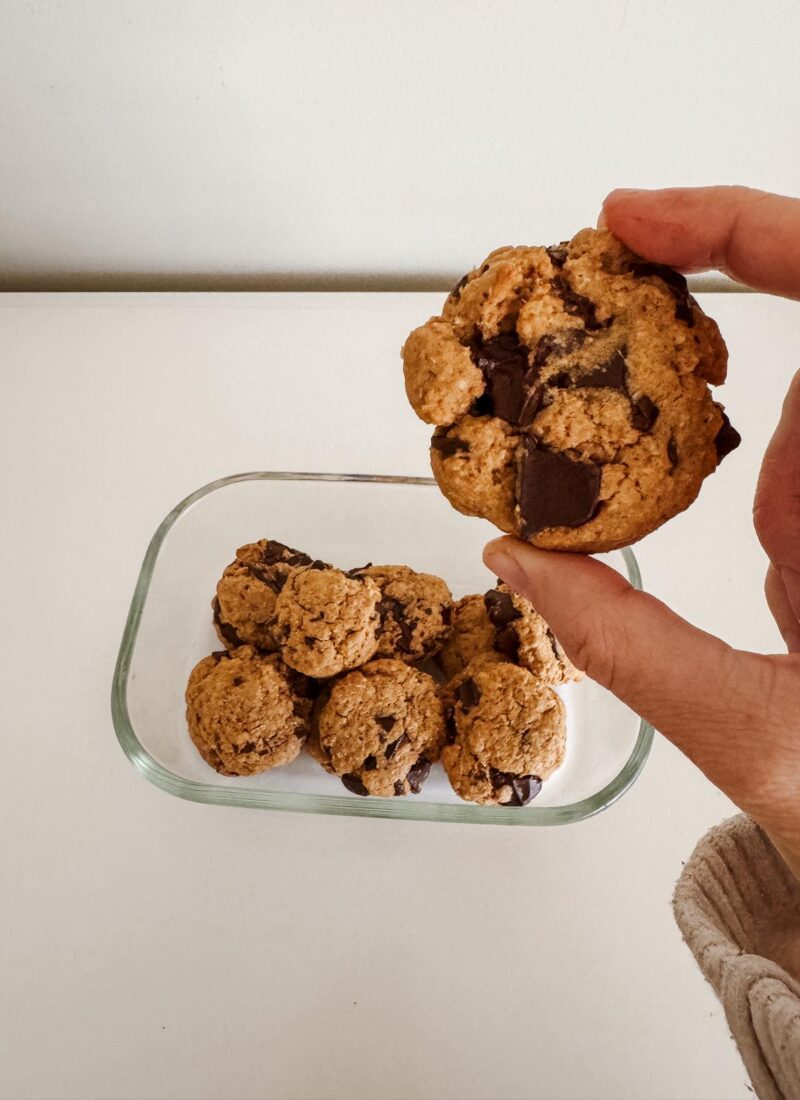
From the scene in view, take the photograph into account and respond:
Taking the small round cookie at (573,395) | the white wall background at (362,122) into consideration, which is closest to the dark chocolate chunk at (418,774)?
the small round cookie at (573,395)

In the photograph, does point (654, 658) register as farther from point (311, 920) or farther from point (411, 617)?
point (311, 920)

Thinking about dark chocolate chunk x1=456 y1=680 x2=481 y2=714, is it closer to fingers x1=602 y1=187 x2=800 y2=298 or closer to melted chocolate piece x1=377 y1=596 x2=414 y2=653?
melted chocolate piece x1=377 y1=596 x2=414 y2=653

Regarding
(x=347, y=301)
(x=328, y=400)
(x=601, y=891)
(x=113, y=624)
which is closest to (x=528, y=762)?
(x=601, y=891)

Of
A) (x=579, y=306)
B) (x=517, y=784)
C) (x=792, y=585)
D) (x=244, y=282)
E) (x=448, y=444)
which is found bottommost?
(x=517, y=784)

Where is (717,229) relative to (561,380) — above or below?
above

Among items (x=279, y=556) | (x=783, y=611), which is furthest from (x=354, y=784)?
(x=783, y=611)

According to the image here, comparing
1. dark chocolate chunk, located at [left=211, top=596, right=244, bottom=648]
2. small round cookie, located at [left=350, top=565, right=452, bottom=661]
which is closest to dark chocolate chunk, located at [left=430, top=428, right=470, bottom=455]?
small round cookie, located at [left=350, top=565, right=452, bottom=661]

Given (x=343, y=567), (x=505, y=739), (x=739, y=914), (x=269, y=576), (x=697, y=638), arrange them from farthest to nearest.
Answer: (x=343, y=567)
(x=269, y=576)
(x=505, y=739)
(x=739, y=914)
(x=697, y=638)
